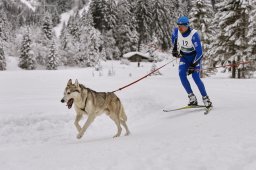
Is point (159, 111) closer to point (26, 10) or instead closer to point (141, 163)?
point (141, 163)

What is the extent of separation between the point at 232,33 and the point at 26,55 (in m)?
50.1

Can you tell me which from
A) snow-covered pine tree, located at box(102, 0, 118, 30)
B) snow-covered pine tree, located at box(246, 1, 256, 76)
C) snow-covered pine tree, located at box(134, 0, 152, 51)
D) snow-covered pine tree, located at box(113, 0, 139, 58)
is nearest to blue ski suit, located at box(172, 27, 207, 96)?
snow-covered pine tree, located at box(246, 1, 256, 76)

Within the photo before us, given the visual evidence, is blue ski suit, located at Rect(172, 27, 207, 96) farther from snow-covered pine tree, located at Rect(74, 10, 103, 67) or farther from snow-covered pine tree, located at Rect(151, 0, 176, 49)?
snow-covered pine tree, located at Rect(151, 0, 176, 49)

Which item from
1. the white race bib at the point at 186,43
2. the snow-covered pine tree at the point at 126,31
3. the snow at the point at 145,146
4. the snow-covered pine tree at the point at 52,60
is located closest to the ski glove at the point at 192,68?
the white race bib at the point at 186,43

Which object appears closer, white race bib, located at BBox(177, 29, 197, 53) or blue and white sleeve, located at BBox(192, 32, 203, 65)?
blue and white sleeve, located at BBox(192, 32, 203, 65)

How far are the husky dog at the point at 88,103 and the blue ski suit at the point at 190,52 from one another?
2.36 m

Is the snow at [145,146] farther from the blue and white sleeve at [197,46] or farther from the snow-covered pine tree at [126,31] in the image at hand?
the snow-covered pine tree at [126,31]

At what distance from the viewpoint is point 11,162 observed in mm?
5223

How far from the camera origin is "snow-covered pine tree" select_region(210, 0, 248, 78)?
2803 centimetres

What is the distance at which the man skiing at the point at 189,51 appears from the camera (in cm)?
892

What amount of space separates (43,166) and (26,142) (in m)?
4.71

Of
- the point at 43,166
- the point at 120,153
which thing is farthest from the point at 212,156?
the point at 43,166

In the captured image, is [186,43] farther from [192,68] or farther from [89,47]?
[89,47]

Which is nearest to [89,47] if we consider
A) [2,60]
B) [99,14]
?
[99,14]
